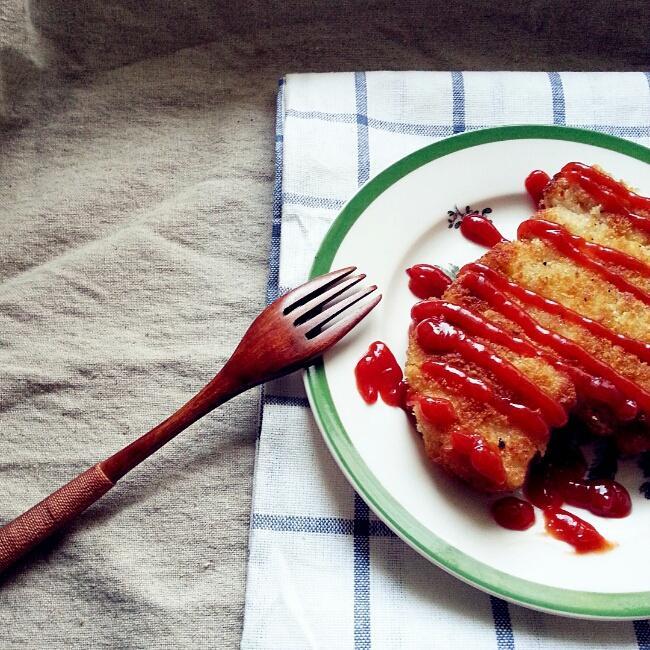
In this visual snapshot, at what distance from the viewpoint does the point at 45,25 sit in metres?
2.91

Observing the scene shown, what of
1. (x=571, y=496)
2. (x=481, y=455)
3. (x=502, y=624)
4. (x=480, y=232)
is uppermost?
(x=480, y=232)

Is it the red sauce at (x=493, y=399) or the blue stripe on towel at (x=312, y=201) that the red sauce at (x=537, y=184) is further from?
the red sauce at (x=493, y=399)

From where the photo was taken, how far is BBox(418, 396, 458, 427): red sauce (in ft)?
6.40

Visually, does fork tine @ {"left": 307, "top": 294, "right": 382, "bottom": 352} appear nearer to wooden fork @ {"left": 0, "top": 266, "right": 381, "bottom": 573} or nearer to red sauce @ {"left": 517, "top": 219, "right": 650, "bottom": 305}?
wooden fork @ {"left": 0, "top": 266, "right": 381, "bottom": 573}

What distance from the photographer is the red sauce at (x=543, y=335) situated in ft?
6.57

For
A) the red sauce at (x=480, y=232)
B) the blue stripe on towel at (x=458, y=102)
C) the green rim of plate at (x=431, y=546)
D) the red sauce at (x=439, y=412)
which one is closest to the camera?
the green rim of plate at (x=431, y=546)

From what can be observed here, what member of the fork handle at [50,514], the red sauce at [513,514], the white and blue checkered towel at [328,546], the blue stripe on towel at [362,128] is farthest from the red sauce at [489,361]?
the fork handle at [50,514]

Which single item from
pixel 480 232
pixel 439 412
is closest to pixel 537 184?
pixel 480 232

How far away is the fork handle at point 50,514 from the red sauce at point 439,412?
2.86 feet

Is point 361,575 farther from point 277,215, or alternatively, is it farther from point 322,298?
point 277,215

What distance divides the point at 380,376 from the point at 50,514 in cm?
96

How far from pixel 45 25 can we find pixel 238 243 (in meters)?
1.20

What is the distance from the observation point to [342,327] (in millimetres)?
2141

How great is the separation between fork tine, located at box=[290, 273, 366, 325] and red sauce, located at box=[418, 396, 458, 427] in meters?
0.43
